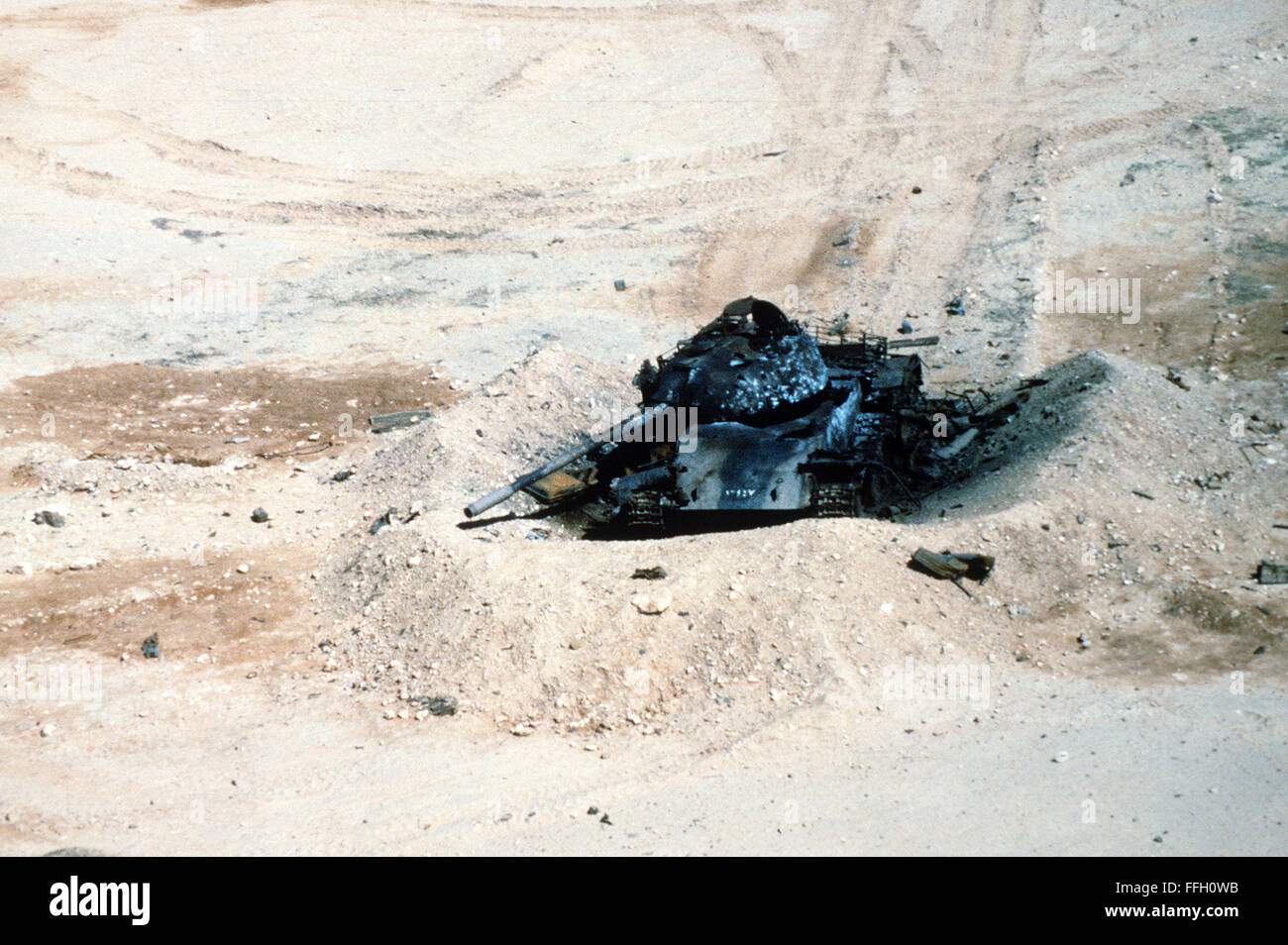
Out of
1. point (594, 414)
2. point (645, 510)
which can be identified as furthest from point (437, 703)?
point (594, 414)

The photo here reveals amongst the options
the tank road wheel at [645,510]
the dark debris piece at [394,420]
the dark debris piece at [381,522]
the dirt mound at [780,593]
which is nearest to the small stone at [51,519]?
the dirt mound at [780,593]

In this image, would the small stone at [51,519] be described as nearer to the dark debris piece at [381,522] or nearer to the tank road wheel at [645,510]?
the dark debris piece at [381,522]

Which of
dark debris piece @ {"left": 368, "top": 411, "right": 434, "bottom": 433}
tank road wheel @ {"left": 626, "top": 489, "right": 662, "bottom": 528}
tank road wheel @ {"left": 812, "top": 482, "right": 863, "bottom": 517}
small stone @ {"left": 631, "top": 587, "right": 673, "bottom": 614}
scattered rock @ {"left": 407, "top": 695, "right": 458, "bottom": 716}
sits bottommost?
scattered rock @ {"left": 407, "top": 695, "right": 458, "bottom": 716}

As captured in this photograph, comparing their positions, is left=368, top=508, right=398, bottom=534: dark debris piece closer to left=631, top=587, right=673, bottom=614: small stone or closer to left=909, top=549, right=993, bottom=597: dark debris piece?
left=631, top=587, right=673, bottom=614: small stone

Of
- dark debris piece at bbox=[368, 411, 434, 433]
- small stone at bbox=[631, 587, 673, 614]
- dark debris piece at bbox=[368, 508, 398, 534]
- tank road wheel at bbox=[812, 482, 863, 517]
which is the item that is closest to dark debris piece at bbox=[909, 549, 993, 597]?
tank road wheel at bbox=[812, 482, 863, 517]

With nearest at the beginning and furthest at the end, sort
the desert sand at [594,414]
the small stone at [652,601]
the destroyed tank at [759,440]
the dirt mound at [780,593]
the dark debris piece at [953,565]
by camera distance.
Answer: the desert sand at [594,414]
the dirt mound at [780,593]
the small stone at [652,601]
the dark debris piece at [953,565]
the destroyed tank at [759,440]

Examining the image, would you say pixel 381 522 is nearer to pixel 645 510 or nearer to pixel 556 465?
pixel 556 465
